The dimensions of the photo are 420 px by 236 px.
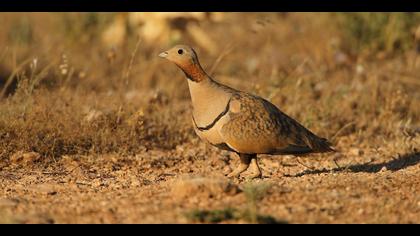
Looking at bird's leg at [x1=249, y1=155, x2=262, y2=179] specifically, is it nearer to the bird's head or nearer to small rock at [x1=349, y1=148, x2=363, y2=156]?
the bird's head

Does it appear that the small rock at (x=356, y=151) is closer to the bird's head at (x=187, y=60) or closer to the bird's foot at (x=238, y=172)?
the bird's foot at (x=238, y=172)

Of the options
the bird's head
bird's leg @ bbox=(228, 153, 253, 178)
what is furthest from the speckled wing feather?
the bird's head

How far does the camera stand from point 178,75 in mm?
9914

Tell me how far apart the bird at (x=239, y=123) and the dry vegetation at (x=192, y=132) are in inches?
10.4

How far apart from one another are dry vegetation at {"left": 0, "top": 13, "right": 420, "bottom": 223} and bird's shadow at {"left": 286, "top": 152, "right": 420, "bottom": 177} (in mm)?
13

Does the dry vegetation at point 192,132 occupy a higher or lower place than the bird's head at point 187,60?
lower

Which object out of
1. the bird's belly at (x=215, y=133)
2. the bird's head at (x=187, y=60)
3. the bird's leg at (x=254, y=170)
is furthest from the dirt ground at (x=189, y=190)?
the bird's head at (x=187, y=60)

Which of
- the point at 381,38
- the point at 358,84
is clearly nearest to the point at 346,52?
the point at 381,38

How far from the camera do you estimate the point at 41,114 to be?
7027mm

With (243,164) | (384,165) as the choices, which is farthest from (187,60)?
(384,165)

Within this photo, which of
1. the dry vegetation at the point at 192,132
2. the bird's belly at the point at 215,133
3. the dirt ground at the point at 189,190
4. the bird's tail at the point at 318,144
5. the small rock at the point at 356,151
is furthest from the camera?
the small rock at the point at 356,151

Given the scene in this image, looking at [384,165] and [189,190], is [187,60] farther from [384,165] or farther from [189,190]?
[384,165]

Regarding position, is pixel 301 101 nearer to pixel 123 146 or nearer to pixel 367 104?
pixel 367 104

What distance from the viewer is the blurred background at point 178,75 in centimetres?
716
